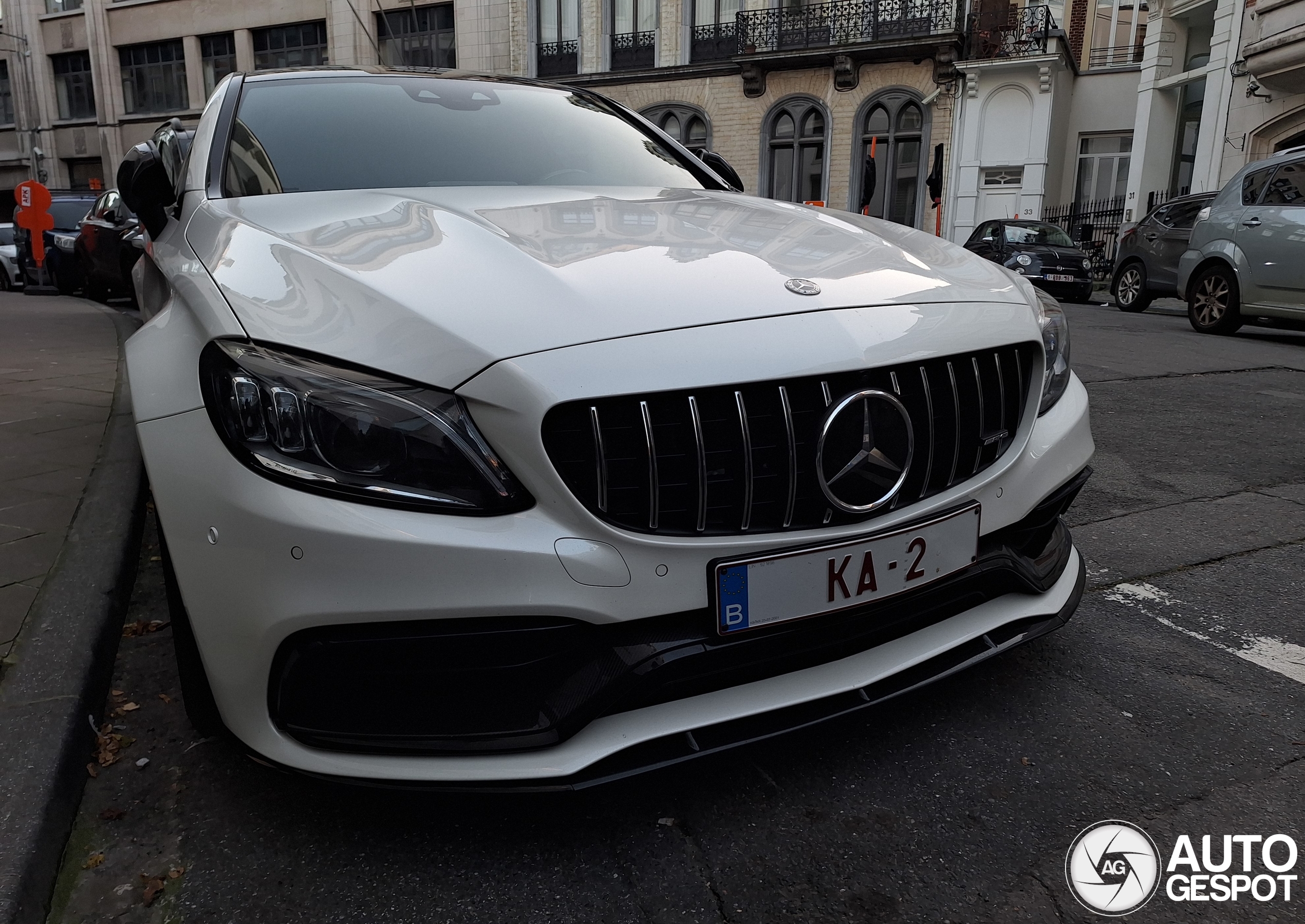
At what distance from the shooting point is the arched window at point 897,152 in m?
26.0

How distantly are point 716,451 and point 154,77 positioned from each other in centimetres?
3833

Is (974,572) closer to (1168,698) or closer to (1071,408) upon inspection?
(1071,408)

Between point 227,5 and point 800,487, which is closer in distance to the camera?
point 800,487

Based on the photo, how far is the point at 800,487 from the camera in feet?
5.26

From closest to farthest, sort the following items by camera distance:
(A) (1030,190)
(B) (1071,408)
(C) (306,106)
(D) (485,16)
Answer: (B) (1071,408), (C) (306,106), (A) (1030,190), (D) (485,16)

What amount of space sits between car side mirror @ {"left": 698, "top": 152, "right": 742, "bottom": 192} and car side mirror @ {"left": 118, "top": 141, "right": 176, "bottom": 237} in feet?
5.52

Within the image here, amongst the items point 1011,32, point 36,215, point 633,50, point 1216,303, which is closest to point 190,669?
point 1216,303

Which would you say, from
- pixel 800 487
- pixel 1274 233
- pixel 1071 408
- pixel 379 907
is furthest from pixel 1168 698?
pixel 1274 233

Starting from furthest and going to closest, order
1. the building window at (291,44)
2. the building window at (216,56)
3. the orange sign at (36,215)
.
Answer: the building window at (216,56) < the building window at (291,44) < the orange sign at (36,215)

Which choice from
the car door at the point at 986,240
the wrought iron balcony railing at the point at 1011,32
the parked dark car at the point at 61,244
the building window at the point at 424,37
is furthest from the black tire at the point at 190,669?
the building window at the point at 424,37

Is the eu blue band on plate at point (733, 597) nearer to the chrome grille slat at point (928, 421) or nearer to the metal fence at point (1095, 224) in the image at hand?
the chrome grille slat at point (928, 421)

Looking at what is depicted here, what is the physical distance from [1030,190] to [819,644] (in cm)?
2598

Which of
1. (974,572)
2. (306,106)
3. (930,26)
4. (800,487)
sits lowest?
(974,572)

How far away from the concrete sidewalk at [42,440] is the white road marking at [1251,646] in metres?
2.78
